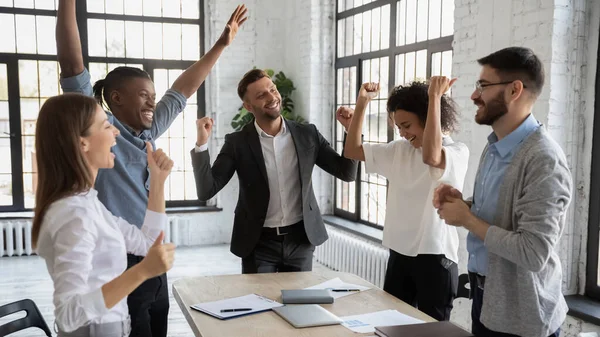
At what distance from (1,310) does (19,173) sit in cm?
483

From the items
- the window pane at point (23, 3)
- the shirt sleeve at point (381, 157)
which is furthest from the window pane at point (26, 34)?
the shirt sleeve at point (381, 157)

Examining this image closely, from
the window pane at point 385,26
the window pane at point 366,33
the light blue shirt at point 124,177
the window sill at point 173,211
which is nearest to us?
the light blue shirt at point 124,177

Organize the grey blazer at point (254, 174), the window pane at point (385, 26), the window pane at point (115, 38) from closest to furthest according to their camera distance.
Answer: the grey blazer at point (254, 174)
the window pane at point (385, 26)
the window pane at point (115, 38)

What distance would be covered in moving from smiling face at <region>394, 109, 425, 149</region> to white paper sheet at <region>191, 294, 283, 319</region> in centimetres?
96

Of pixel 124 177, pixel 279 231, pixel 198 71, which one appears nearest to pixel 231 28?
pixel 198 71

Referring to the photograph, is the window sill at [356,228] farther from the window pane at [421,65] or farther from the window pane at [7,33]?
the window pane at [7,33]

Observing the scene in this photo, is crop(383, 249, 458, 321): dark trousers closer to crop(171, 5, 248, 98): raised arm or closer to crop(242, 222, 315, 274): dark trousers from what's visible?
crop(242, 222, 315, 274): dark trousers

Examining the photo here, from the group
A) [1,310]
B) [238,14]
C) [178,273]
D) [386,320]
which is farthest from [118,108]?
[178,273]

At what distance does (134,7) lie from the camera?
6949mm

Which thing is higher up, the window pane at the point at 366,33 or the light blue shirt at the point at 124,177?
the window pane at the point at 366,33

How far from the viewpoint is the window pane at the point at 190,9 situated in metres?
7.16

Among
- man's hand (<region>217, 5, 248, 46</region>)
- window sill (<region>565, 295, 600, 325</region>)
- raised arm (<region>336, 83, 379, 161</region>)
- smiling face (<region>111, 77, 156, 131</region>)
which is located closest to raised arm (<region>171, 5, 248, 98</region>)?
man's hand (<region>217, 5, 248, 46</region>)

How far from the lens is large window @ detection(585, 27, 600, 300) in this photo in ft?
10.4

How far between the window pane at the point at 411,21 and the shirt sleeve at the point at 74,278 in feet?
13.8
